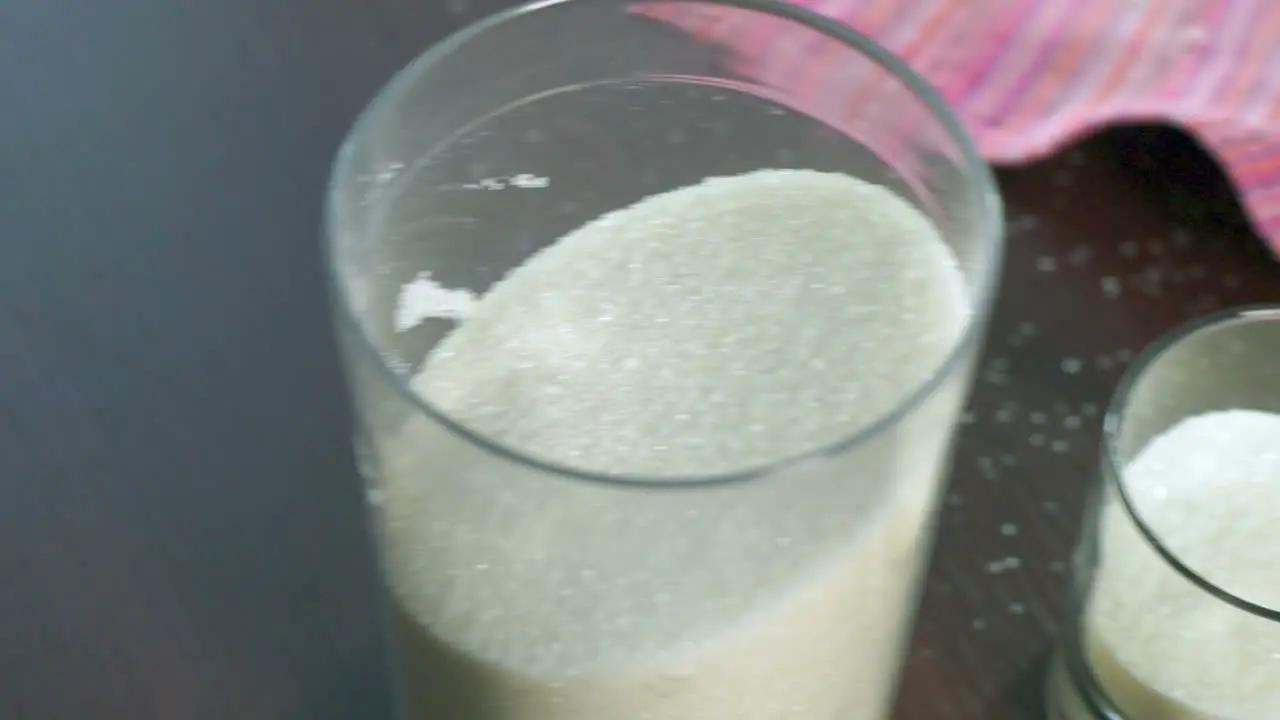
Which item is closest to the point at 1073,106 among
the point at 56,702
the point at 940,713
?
the point at 940,713

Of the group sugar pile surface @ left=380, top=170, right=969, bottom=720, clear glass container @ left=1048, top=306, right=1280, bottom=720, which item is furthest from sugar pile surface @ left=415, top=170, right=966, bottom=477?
clear glass container @ left=1048, top=306, right=1280, bottom=720

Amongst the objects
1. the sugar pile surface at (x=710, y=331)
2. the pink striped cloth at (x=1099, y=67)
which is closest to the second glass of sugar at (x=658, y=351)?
the sugar pile surface at (x=710, y=331)

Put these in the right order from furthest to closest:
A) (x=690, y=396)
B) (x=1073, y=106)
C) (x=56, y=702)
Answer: (x=1073, y=106)
(x=56, y=702)
(x=690, y=396)

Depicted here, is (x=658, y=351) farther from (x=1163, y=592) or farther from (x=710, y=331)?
(x=1163, y=592)

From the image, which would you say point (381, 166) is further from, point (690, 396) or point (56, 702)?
point (56, 702)

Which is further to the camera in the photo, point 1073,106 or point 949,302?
point 1073,106

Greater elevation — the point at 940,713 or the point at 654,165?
the point at 654,165

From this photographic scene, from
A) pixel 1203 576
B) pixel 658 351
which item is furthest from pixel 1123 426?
pixel 658 351
